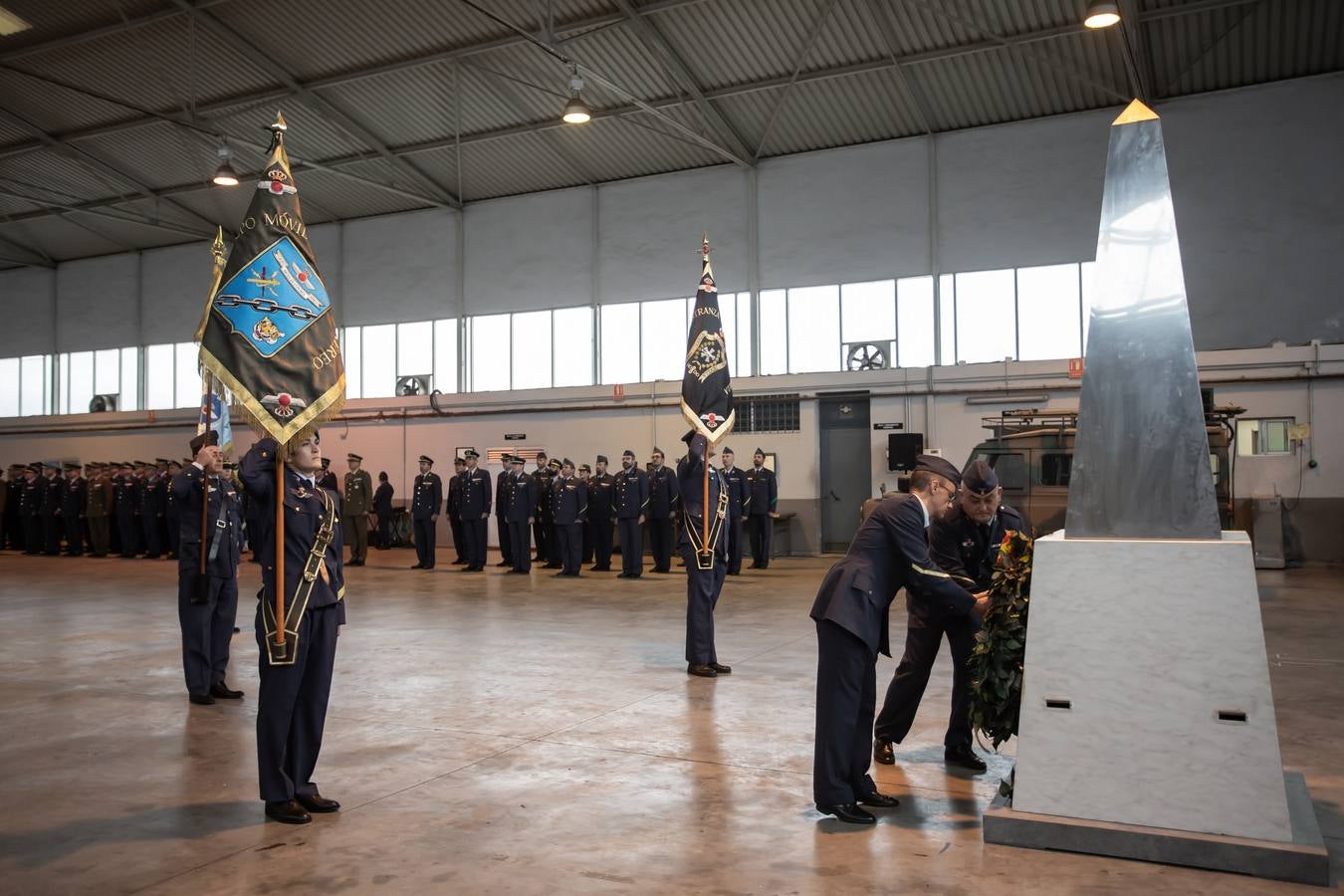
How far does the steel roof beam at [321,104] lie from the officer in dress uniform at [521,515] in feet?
28.4

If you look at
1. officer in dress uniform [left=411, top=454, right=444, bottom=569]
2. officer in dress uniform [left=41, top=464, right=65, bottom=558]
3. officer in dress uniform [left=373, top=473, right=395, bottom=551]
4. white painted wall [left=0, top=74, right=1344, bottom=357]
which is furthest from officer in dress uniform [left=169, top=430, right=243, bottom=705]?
officer in dress uniform [left=41, top=464, right=65, bottom=558]

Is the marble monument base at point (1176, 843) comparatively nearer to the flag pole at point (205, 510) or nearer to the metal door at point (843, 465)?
the flag pole at point (205, 510)

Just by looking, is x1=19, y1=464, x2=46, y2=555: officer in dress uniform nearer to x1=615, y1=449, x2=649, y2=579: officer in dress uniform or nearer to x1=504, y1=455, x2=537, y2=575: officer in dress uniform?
x1=504, y1=455, x2=537, y2=575: officer in dress uniform

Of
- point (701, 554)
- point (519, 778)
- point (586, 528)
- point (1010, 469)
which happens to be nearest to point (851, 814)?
point (519, 778)

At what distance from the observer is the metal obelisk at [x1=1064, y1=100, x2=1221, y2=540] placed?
395 cm

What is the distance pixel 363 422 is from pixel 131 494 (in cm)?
467

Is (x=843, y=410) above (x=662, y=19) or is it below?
below

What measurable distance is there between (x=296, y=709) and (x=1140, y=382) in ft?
12.5

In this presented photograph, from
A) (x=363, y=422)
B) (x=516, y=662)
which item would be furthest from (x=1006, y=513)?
(x=363, y=422)

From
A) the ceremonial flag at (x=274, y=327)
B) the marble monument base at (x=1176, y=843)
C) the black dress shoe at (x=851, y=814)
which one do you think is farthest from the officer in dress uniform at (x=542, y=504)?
the marble monument base at (x=1176, y=843)

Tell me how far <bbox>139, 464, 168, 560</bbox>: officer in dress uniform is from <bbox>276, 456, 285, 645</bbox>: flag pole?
56.0 feet

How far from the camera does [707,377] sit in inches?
329

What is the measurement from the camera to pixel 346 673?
7.57m

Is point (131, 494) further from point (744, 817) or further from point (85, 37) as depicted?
point (744, 817)
